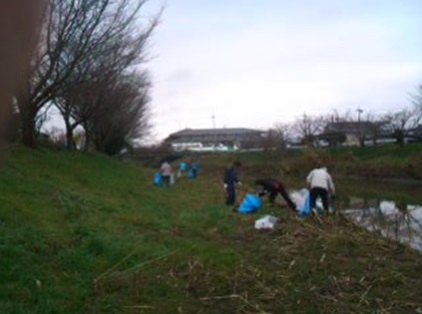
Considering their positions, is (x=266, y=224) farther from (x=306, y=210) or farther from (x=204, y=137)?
(x=204, y=137)

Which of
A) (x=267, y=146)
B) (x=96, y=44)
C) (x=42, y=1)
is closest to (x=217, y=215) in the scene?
(x=96, y=44)

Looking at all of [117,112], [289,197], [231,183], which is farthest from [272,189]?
[117,112]

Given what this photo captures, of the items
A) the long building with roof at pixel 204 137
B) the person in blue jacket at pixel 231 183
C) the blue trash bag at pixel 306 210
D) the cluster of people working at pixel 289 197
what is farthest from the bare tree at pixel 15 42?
the long building with roof at pixel 204 137

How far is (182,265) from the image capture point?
9039 mm

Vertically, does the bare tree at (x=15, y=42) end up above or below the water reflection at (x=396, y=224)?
above

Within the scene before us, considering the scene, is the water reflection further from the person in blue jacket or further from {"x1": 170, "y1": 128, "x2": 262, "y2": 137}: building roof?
{"x1": 170, "y1": 128, "x2": 262, "y2": 137}: building roof

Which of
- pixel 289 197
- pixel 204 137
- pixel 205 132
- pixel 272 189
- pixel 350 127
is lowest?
pixel 289 197

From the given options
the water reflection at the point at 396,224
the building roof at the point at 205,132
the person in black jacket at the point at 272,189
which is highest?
the building roof at the point at 205,132

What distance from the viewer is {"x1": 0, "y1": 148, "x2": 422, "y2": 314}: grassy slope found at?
7.24 meters

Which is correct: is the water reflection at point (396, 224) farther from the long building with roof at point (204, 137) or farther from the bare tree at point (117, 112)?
the long building with roof at point (204, 137)

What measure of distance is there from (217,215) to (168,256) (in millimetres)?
6569

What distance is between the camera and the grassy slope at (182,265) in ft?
23.7

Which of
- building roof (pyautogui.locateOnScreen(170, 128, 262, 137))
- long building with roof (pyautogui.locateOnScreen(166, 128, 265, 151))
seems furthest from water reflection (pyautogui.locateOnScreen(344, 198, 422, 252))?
building roof (pyautogui.locateOnScreen(170, 128, 262, 137))

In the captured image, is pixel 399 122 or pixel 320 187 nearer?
pixel 320 187
